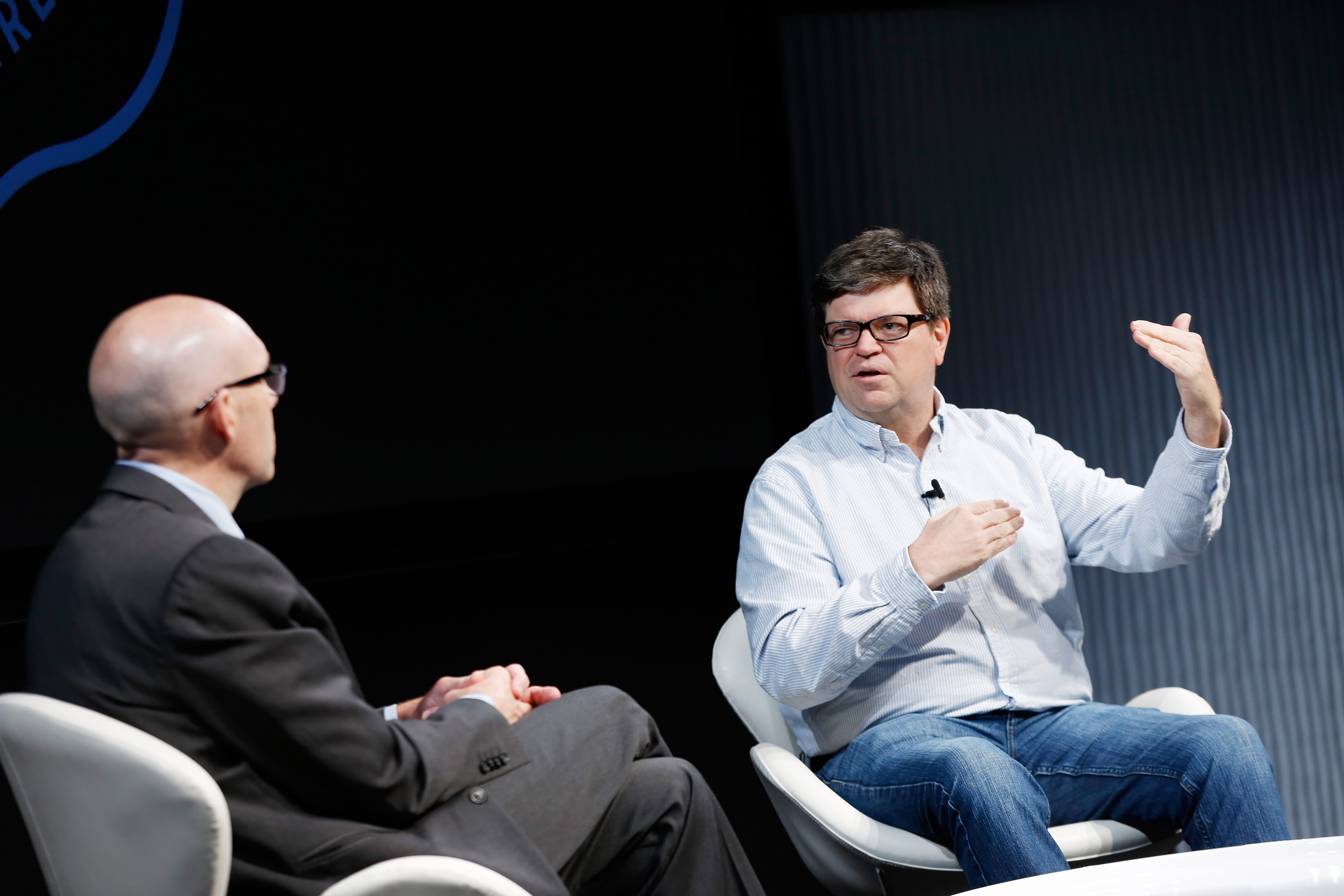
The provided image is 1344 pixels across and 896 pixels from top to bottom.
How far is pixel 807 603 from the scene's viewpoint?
6.77 feet

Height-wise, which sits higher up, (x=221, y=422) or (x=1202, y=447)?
(x=221, y=422)

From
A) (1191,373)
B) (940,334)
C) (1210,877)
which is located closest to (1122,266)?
(940,334)

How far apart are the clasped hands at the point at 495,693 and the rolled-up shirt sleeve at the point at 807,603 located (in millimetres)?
433

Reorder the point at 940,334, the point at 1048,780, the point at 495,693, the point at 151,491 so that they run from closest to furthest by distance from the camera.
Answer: the point at 151,491 < the point at 495,693 < the point at 1048,780 < the point at 940,334

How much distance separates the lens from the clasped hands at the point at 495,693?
172 centimetres

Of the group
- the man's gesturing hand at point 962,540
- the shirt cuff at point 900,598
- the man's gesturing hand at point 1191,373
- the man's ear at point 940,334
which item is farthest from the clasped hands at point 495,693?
the man's gesturing hand at point 1191,373

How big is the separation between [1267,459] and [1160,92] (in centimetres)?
121

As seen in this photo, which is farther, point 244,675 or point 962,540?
point 962,540

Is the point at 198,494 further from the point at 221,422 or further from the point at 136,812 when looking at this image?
the point at 136,812

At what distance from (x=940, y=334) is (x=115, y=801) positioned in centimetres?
175

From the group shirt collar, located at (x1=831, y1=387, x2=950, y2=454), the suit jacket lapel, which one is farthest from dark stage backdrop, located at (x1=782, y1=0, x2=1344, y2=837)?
the suit jacket lapel

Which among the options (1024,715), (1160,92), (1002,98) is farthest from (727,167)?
(1024,715)

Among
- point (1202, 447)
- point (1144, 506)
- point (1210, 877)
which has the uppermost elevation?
point (1202, 447)

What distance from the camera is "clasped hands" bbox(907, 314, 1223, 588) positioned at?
1935 mm
